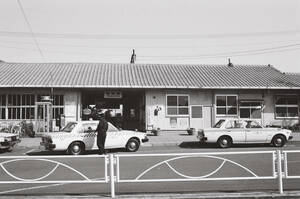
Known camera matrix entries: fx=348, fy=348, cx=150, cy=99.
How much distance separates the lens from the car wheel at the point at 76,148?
14.4m

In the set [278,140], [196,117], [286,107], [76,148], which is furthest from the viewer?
[286,107]

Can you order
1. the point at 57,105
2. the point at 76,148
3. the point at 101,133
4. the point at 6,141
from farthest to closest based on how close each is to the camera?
the point at 57,105
the point at 6,141
the point at 76,148
the point at 101,133

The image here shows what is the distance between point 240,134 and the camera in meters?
16.8

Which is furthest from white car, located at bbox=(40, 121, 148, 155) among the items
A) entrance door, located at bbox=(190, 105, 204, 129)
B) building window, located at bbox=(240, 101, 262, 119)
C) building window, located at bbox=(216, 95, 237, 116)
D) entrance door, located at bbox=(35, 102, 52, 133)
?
building window, located at bbox=(240, 101, 262, 119)

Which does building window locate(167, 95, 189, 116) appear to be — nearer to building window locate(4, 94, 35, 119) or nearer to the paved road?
building window locate(4, 94, 35, 119)

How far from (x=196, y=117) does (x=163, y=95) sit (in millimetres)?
2794

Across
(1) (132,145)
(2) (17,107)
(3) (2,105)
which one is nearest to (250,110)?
(1) (132,145)

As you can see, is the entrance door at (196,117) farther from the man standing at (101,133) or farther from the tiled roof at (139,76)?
the man standing at (101,133)

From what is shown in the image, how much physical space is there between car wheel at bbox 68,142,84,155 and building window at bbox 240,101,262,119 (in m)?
14.0

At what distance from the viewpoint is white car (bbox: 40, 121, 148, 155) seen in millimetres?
14305

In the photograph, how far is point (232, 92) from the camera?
24.9 meters

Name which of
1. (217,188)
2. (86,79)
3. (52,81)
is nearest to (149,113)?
(86,79)

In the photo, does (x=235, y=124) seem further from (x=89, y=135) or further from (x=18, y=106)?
(x=18, y=106)

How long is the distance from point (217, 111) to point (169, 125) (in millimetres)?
3602
